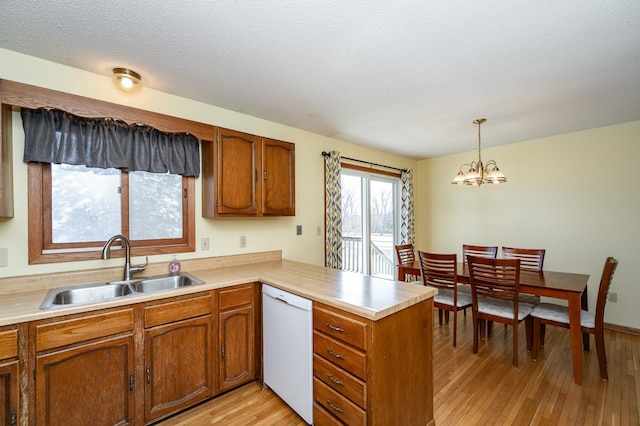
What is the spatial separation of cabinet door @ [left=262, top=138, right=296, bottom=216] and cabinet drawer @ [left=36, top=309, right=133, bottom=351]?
134 cm

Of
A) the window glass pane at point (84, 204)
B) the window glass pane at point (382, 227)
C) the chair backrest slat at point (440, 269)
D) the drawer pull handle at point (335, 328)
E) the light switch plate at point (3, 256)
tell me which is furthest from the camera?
the window glass pane at point (382, 227)

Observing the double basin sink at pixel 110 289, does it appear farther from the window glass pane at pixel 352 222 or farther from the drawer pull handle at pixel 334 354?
the window glass pane at pixel 352 222

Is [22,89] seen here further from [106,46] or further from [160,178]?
[160,178]

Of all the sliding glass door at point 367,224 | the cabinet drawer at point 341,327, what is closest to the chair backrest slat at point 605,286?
the cabinet drawer at point 341,327

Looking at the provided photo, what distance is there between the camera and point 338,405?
1563 millimetres

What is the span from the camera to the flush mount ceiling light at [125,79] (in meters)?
1.94

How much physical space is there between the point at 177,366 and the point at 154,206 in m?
1.25

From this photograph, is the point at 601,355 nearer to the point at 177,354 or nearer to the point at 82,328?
the point at 177,354

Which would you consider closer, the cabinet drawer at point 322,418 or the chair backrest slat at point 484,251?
the cabinet drawer at point 322,418

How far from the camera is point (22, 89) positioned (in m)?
1.68

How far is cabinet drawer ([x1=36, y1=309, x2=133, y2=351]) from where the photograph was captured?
4.64 ft

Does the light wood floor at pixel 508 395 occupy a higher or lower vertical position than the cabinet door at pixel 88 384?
lower

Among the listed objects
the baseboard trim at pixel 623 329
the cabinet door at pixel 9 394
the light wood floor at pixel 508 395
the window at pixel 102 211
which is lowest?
the light wood floor at pixel 508 395

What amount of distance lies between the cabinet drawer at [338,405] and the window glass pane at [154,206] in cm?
168
